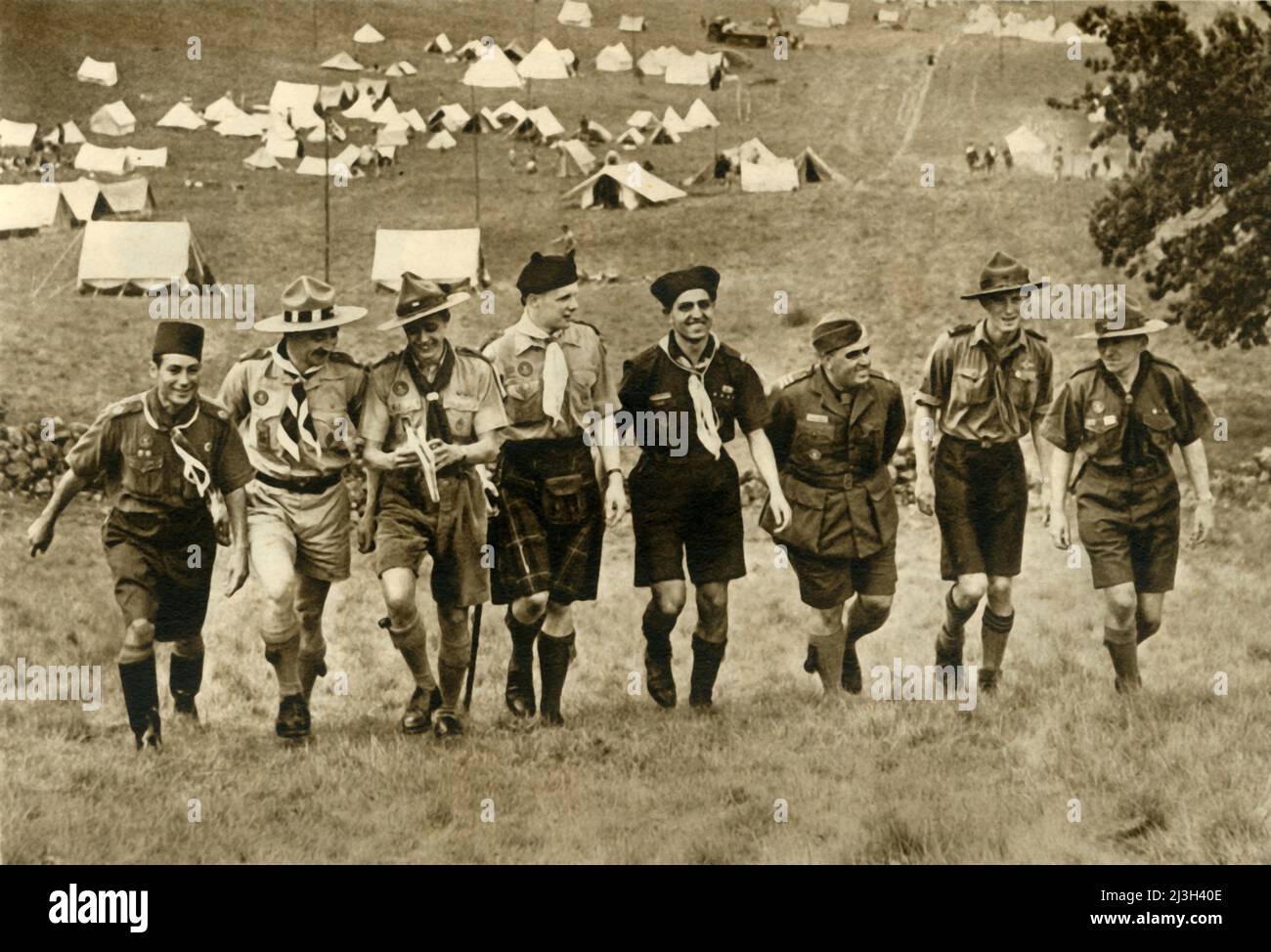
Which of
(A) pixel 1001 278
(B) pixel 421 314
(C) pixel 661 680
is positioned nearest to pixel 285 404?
(B) pixel 421 314

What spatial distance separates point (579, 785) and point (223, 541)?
6.45 feet

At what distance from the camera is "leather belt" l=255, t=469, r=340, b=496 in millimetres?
6391

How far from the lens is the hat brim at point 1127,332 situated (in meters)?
6.79

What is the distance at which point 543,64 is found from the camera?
24.6 ft

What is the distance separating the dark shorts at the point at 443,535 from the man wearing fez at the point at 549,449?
126 mm

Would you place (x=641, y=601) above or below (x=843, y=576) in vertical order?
below

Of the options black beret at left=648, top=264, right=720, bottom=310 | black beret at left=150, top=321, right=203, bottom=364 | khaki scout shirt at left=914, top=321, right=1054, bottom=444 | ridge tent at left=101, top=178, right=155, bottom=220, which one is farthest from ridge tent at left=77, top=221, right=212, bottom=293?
khaki scout shirt at left=914, top=321, right=1054, bottom=444

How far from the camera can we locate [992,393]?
6.70 metres

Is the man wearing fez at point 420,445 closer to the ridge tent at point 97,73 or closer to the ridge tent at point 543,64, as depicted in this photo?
the ridge tent at point 543,64

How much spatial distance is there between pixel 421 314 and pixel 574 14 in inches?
79.3

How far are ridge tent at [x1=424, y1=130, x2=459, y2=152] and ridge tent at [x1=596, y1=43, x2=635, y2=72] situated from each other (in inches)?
33.6

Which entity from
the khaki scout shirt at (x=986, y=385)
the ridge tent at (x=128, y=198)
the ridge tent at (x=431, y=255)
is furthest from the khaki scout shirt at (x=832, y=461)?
the ridge tent at (x=128, y=198)

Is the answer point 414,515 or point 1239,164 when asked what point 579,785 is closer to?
point 414,515

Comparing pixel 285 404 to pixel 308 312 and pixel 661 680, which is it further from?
pixel 661 680
